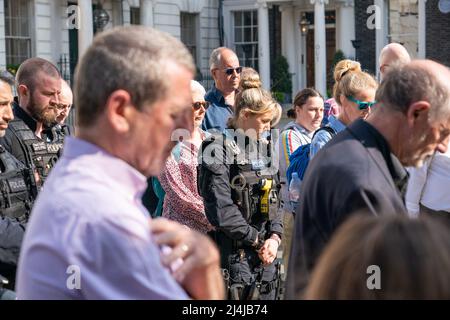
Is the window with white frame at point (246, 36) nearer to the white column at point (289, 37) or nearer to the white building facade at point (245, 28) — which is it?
the white building facade at point (245, 28)

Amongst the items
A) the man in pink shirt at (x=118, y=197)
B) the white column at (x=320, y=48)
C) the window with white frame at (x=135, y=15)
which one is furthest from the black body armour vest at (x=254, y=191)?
the window with white frame at (x=135, y=15)

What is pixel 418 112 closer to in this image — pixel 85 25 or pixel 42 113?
pixel 42 113

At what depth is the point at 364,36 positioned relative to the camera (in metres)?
28.6

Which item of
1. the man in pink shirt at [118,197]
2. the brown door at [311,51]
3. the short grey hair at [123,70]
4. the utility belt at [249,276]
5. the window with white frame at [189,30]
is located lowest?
the utility belt at [249,276]

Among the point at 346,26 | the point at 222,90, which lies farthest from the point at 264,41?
the point at 222,90


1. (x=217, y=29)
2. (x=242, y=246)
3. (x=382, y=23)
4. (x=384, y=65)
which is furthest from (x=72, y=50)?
(x=242, y=246)

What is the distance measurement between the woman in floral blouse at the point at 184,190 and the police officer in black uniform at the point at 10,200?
92 cm

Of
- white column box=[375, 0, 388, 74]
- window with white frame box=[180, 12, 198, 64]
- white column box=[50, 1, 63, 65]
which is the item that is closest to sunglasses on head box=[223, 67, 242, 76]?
white column box=[50, 1, 63, 65]

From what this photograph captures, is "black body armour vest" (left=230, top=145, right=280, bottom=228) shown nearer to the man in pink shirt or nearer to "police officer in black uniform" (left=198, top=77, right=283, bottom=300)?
"police officer in black uniform" (left=198, top=77, right=283, bottom=300)

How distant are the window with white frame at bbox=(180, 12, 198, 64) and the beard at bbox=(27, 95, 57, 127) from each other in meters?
24.6

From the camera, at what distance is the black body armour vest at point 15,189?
14.8 ft

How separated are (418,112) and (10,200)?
8.29 feet

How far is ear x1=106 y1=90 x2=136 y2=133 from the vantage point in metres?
1.91

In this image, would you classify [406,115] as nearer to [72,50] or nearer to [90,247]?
[90,247]
